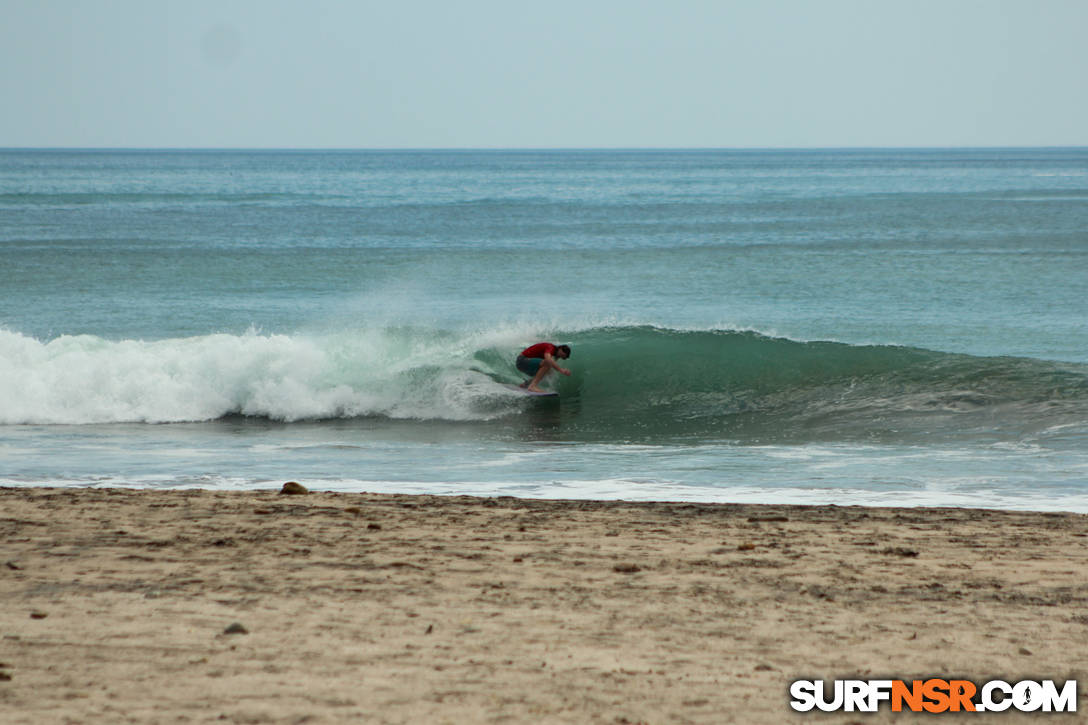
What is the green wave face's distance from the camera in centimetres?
1288

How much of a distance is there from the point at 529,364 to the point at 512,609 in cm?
941

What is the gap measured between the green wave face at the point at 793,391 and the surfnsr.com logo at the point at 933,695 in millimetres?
7738

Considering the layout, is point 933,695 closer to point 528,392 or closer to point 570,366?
point 528,392

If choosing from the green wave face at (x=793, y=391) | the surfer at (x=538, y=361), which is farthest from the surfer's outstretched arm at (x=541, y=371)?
the green wave face at (x=793, y=391)

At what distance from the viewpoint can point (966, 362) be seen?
51.8 ft

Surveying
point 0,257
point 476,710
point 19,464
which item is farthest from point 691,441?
point 0,257

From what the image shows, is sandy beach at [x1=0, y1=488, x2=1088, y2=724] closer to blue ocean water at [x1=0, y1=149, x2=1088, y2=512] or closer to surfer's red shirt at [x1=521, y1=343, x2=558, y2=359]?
blue ocean water at [x1=0, y1=149, x2=1088, y2=512]

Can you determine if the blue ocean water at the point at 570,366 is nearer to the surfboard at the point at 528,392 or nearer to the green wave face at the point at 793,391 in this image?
the green wave face at the point at 793,391

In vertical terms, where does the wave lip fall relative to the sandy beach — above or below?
above

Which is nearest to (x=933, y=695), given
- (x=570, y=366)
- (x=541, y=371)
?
(x=541, y=371)

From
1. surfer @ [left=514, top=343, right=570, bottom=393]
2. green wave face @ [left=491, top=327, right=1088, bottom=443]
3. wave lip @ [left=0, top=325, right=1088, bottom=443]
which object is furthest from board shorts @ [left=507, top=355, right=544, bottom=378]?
green wave face @ [left=491, top=327, right=1088, bottom=443]

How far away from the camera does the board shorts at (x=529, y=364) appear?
1490 cm

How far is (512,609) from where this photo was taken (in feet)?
18.4

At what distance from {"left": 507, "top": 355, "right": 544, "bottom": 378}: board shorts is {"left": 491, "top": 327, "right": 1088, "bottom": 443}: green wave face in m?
0.56
